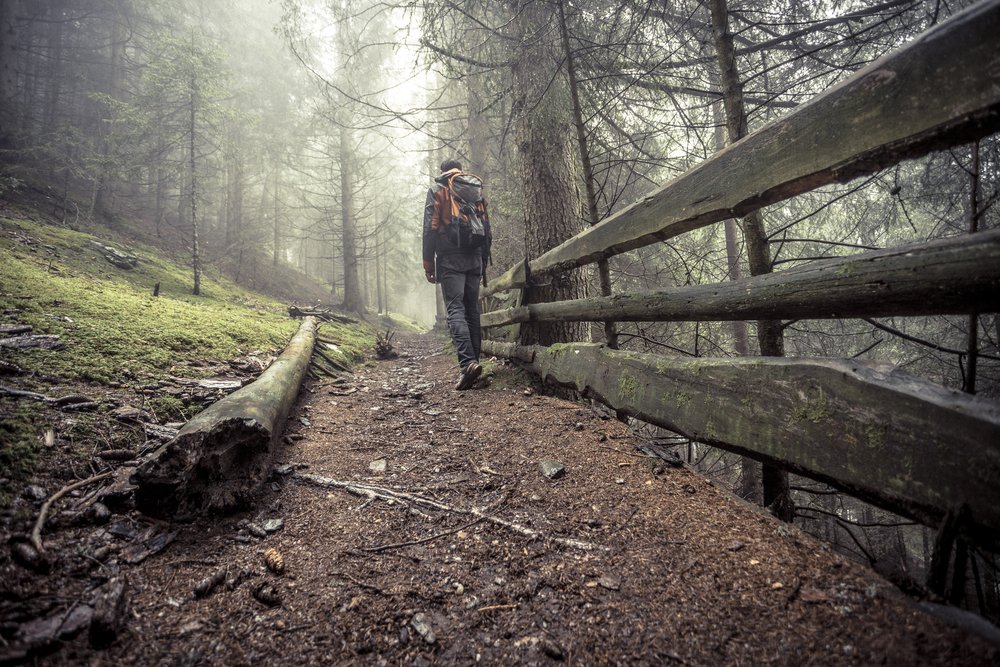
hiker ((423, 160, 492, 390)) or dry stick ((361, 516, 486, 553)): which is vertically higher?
hiker ((423, 160, 492, 390))

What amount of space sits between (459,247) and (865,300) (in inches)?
169

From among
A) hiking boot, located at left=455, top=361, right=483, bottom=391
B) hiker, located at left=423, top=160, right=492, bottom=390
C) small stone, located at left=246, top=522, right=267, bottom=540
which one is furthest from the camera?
hiker, located at left=423, top=160, right=492, bottom=390

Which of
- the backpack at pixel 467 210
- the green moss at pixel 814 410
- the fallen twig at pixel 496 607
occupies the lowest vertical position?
the fallen twig at pixel 496 607

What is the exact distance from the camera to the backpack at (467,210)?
4996 millimetres

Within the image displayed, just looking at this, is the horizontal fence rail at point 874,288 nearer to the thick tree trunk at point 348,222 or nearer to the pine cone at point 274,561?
the pine cone at point 274,561

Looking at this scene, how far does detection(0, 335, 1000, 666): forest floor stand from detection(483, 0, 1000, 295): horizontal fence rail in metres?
1.45

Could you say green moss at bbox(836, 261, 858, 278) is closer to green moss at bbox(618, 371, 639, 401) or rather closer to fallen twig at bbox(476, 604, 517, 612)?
green moss at bbox(618, 371, 639, 401)

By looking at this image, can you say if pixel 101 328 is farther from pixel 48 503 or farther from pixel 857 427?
pixel 857 427

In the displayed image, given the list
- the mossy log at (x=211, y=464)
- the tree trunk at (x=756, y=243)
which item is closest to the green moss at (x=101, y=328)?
the mossy log at (x=211, y=464)

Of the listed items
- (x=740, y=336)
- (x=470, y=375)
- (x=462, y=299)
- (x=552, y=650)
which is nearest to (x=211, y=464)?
(x=552, y=650)

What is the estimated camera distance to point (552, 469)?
2.43 metres

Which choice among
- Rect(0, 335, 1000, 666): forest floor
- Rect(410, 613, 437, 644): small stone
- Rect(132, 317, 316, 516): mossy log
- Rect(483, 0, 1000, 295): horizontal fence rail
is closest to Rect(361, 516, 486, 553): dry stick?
Rect(0, 335, 1000, 666): forest floor

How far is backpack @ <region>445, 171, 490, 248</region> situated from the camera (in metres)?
5.00

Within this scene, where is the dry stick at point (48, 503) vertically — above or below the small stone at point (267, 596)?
above
